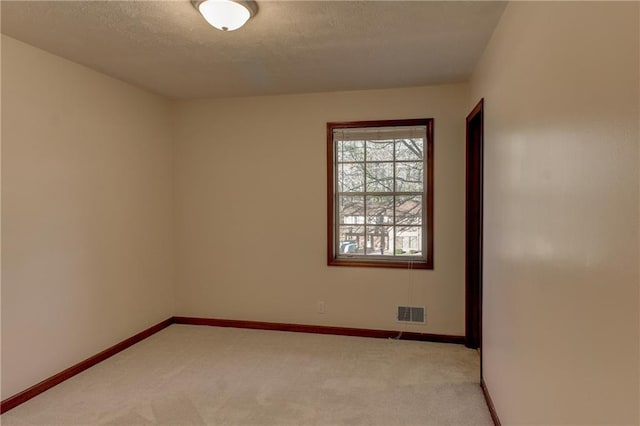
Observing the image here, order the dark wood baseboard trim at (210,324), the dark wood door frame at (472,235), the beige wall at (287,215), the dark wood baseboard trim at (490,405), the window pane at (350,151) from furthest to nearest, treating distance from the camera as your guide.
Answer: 1. the window pane at (350,151)
2. the beige wall at (287,215)
3. the dark wood door frame at (472,235)
4. the dark wood baseboard trim at (210,324)
5. the dark wood baseboard trim at (490,405)

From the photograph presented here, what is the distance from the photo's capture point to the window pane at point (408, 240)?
3803 mm

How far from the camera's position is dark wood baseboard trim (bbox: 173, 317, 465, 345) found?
3703 mm

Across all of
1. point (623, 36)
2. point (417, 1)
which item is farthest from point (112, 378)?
point (623, 36)

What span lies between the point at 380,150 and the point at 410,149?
292 millimetres

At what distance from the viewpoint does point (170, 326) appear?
4207 millimetres

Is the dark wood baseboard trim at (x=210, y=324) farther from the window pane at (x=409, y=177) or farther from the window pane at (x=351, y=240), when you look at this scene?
the window pane at (x=409, y=177)

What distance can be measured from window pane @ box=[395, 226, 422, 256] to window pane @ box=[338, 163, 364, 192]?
1.92ft

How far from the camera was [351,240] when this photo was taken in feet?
13.1

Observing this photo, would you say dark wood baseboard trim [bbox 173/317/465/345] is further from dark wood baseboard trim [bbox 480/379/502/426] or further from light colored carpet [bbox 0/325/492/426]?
dark wood baseboard trim [bbox 480/379/502/426]

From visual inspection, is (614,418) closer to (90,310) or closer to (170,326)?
(90,310)

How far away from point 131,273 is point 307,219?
1778 millimetres

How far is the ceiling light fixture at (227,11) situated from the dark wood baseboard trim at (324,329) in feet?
9.53

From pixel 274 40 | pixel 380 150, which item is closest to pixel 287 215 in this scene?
pixel 380 150

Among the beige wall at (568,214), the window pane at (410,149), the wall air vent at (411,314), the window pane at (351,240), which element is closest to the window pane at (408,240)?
the window pane at (351,240)
